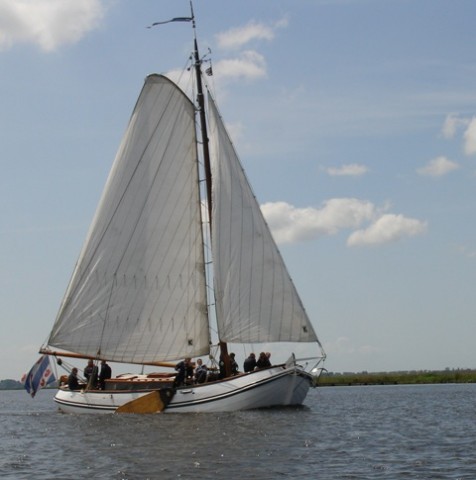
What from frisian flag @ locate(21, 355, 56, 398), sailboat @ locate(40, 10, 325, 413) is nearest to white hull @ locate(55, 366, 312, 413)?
sailboat @ locate(40, 10, 325, 413)

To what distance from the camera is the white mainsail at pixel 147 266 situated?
4591 centimetres

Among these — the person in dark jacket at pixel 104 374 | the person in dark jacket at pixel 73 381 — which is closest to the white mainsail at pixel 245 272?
the person in dark jacket at pixel 104 374

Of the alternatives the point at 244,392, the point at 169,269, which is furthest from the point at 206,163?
the point at 244,392

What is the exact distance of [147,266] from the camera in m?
46.1

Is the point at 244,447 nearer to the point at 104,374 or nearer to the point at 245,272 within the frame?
the point at 245,272

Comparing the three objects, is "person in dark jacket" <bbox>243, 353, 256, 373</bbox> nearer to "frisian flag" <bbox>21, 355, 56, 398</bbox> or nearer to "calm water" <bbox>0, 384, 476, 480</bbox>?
"calm water" <bbox>0, 384, 476, 480</bbox>

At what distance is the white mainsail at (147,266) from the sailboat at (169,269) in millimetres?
48

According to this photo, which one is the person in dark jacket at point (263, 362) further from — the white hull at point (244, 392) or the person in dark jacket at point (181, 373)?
the person in dark jacket at point (181, 373)

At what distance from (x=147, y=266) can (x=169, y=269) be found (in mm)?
1074

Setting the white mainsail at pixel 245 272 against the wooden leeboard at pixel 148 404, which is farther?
the white mainsail at pixel 245 272

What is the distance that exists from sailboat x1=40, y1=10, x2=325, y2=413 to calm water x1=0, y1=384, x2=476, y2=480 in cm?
336

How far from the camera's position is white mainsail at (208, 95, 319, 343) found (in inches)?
1713

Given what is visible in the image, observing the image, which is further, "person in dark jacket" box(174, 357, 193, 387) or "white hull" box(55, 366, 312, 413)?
"person in dark jacket" box(174, 357, 193, 387)

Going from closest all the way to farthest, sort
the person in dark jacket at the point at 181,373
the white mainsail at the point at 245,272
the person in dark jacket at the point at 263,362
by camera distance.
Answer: the person in dark jacket at the point at 263,362, the person in dark jacket at the point at 181,373, the white mainsail at the point at 245,272
